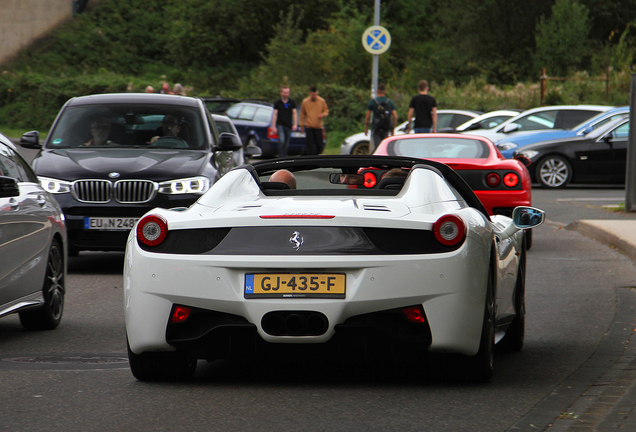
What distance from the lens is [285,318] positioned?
5.08 meters

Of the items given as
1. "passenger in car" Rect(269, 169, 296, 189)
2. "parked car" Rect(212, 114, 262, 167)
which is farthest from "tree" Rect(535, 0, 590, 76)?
"passenger in car" Rect(269, 169, 296, 189)

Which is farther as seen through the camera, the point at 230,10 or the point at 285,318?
the point at 230,10

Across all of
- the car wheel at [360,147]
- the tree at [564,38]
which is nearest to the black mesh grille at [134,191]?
the car wheel at [360,147]

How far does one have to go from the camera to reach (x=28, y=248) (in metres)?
7.27

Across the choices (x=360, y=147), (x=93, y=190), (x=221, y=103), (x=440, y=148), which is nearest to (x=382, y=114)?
(x=360, y=147)

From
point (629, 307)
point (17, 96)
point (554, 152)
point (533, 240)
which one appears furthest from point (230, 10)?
point (629, 307)

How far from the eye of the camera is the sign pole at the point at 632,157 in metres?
16.4

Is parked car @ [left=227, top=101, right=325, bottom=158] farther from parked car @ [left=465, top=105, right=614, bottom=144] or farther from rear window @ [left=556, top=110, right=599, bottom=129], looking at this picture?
rear window @ [left=556, top=110, right=599, bottom=129]

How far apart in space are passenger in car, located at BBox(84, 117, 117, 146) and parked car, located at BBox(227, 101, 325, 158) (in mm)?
18511

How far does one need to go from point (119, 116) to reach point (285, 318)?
7.17m

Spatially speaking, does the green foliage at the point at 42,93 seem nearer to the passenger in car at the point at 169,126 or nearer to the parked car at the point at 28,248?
the passenger in car at the point at 169,126

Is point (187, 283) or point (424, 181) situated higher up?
point (424, 181)

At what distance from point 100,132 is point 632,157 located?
8.63 meters

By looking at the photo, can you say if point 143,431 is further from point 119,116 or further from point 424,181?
point 119,116
